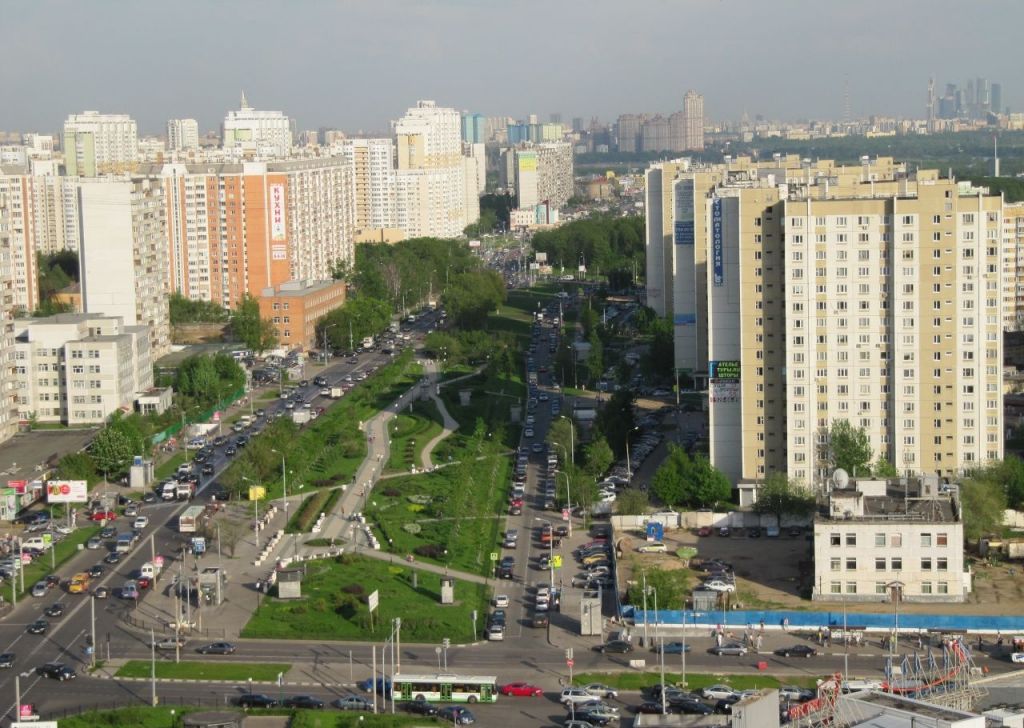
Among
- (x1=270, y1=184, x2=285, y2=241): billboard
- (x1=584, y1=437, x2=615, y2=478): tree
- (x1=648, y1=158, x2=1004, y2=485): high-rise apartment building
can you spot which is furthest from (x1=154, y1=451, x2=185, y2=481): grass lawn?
(x1=270, y1=184, x2=285, y2=241): billboard

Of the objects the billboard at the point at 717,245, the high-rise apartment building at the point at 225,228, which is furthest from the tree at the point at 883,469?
the high-rise apartment building at the point at 225,228

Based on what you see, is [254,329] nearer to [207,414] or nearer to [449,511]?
[207,414]

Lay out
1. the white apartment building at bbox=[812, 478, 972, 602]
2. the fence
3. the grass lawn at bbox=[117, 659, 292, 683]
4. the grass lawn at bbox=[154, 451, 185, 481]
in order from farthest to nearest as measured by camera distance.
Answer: the fence, the grass lawn at bbox=[154, 451, 185, 481], the white apartment building at bbox=[812, 478, 972, 602], the grass lawn at bbox=[117, 659, 292, 683]

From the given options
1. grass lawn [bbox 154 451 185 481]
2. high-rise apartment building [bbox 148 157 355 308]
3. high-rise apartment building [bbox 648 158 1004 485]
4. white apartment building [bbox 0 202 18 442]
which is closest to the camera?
high-rise apartment building [bbox 648 158 1004 485]

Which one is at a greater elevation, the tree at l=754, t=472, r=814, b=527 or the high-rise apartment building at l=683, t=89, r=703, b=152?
the high-rise apartment building at l=683, t=89, r=703, b=152

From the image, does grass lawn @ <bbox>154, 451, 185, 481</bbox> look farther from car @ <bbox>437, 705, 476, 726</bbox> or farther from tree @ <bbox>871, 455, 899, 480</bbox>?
car @ <bbox>437, 705, 476, 726</bbox>

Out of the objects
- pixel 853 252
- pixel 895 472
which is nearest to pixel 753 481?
pixel 895 472

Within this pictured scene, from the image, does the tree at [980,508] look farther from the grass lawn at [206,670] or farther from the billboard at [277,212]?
the billboard at [277,212]
